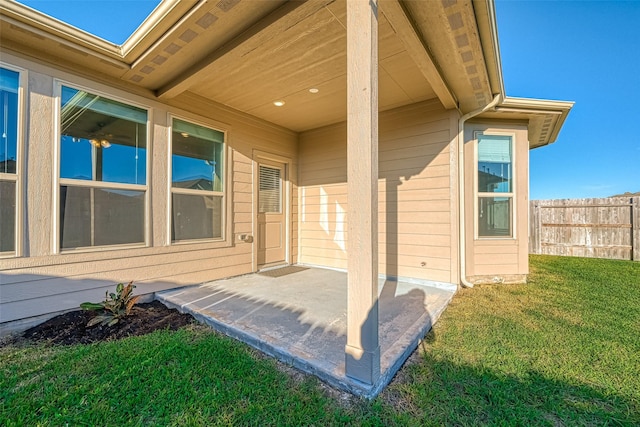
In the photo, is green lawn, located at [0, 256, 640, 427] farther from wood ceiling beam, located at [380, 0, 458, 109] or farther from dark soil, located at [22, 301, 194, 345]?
wood ceiling beam, located at [380, 0, 458, 109]

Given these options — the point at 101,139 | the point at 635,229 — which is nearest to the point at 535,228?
the point at 635,229

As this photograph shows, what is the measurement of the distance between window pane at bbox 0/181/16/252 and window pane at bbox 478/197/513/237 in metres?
5.66

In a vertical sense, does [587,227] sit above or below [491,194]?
below

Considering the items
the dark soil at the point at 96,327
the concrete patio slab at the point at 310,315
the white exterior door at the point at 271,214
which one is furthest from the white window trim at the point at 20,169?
the white exterior door at the point at 271,214

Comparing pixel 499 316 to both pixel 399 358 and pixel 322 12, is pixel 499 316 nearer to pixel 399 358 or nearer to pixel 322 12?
pixel 399 358

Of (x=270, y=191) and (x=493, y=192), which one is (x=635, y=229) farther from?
(x=270, y=191)

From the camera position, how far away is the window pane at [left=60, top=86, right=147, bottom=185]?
9.26 ft

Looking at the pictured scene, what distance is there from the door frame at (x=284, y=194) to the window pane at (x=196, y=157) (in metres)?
0.63

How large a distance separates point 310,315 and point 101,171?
9.33 ft

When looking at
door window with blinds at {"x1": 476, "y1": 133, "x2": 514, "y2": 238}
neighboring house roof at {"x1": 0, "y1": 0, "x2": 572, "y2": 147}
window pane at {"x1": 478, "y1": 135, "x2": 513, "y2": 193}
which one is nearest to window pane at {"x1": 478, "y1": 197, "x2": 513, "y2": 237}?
door window with blinds at {"x1": 476, "y1": 133, "x2": 514, "y2": 238}

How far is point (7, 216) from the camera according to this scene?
8.13ft

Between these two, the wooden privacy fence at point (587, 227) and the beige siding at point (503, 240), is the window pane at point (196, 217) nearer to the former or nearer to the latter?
the beige siding at point (503, 240)

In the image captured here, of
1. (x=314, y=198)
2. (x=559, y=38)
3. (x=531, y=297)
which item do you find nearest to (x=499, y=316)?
(x=531, y=297)

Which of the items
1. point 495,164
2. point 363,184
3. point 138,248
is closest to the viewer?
point 363,184
